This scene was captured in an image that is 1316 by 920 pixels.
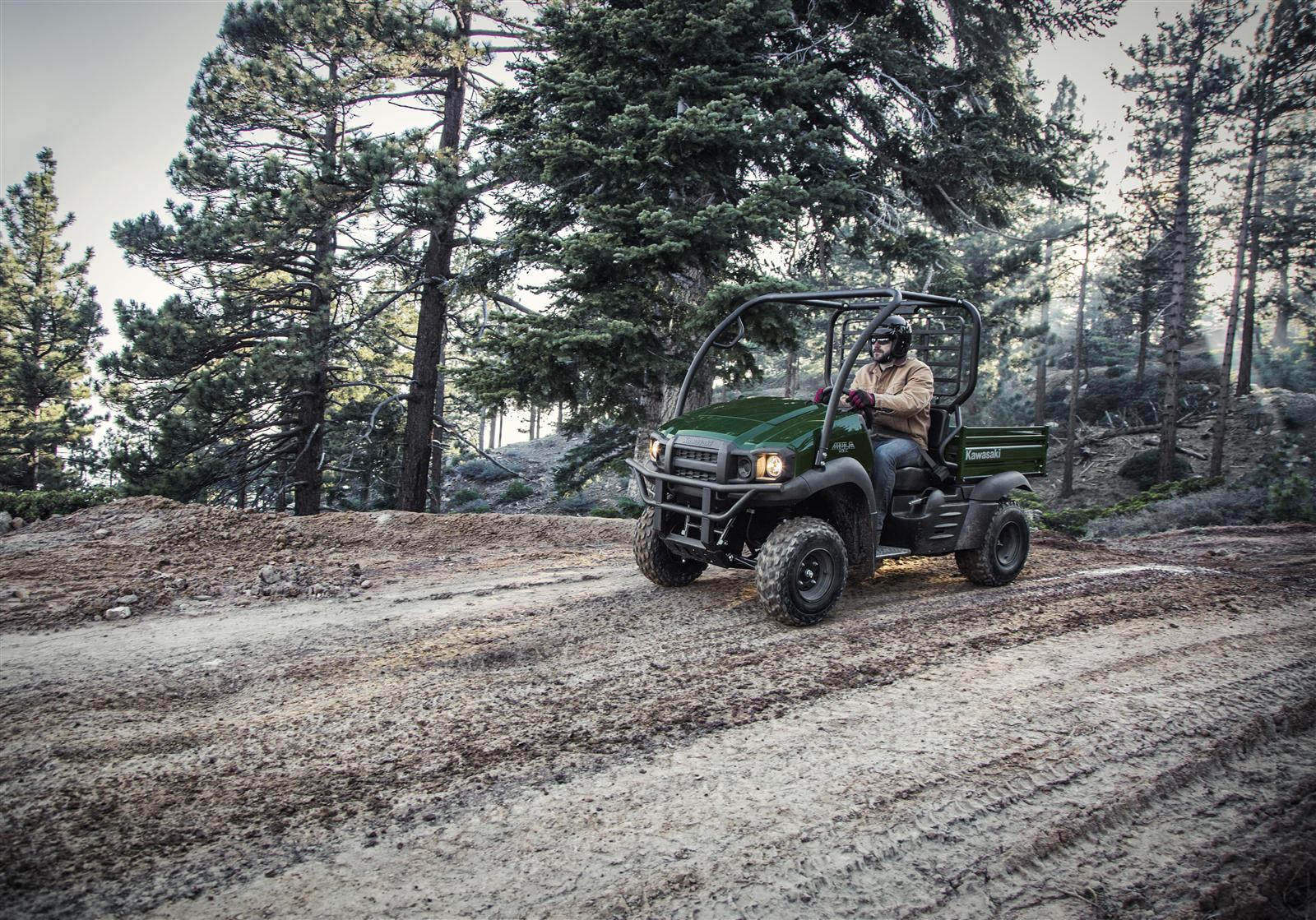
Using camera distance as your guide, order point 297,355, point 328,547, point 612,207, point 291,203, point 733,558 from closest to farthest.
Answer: point 733,558 → point 328,547 → point 612,207 → point 291,203 → point 297,355

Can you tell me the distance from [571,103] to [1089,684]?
359 inches

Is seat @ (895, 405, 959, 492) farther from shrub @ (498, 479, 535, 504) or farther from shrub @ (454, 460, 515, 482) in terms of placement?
shrub @ (454, 460, 515, 482)

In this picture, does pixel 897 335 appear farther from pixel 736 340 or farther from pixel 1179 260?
pixel 1179 260

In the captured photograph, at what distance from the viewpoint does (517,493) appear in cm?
2800

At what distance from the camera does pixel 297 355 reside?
1264 centimetres

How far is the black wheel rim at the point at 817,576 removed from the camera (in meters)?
4.82

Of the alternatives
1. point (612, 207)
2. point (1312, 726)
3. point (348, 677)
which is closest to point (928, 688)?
point (1312, 726)

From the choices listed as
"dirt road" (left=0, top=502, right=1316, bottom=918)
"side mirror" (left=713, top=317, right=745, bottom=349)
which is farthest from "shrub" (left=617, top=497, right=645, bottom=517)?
"dirt road" (left=0, top=502, right=1316, bottom=918)

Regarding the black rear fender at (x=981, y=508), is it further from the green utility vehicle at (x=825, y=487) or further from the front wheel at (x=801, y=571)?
the front wheel at (x=801, y=571)

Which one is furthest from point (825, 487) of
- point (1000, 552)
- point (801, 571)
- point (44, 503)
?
point (44, 503)

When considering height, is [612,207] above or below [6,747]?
above

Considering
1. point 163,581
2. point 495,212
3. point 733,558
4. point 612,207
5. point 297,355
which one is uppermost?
point 495,212

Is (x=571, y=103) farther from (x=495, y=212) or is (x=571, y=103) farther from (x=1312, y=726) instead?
(x=1312, y=726)

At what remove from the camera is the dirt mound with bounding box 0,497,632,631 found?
216 inches
